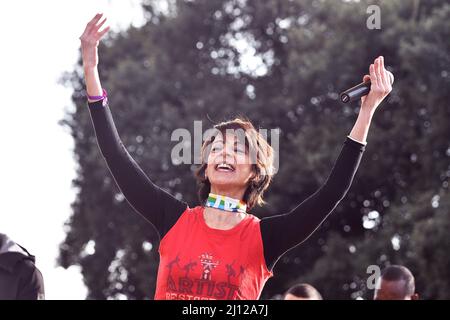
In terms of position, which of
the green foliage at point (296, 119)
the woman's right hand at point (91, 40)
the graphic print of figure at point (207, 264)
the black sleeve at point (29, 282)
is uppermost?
the green foliage at point (296, 119)

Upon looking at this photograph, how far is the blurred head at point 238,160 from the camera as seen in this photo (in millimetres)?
3674

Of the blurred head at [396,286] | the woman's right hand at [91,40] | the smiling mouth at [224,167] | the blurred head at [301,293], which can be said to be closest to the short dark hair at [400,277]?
the blurred head at [396,286]

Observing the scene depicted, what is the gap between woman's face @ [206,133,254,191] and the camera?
366 centimetres

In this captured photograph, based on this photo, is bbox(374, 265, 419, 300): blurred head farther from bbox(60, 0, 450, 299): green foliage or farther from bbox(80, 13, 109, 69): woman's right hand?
bbox(60, 0, 450, 299): green foliage

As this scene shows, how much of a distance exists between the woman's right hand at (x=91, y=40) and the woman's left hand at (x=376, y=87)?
3.55 feet

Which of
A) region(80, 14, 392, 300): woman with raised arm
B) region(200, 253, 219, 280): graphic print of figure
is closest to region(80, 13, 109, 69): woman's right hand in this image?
region(80, 14, 392, 300): woman with raised arm

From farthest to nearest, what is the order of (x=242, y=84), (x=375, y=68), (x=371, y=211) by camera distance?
(x=242, y=84), (x=371, y=211), (x=375, y=68)

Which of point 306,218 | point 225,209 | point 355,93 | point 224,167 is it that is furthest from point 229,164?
point 355,93

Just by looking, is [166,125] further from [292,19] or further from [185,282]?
[185,282]

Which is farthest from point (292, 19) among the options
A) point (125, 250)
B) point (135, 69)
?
point (125, 250)

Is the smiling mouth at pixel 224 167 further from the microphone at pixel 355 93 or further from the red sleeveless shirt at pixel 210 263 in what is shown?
the microphone at pixel 355 93

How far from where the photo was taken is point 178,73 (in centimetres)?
2462

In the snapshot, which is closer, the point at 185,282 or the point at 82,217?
the point at 185,282

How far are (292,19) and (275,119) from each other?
3.20 m
